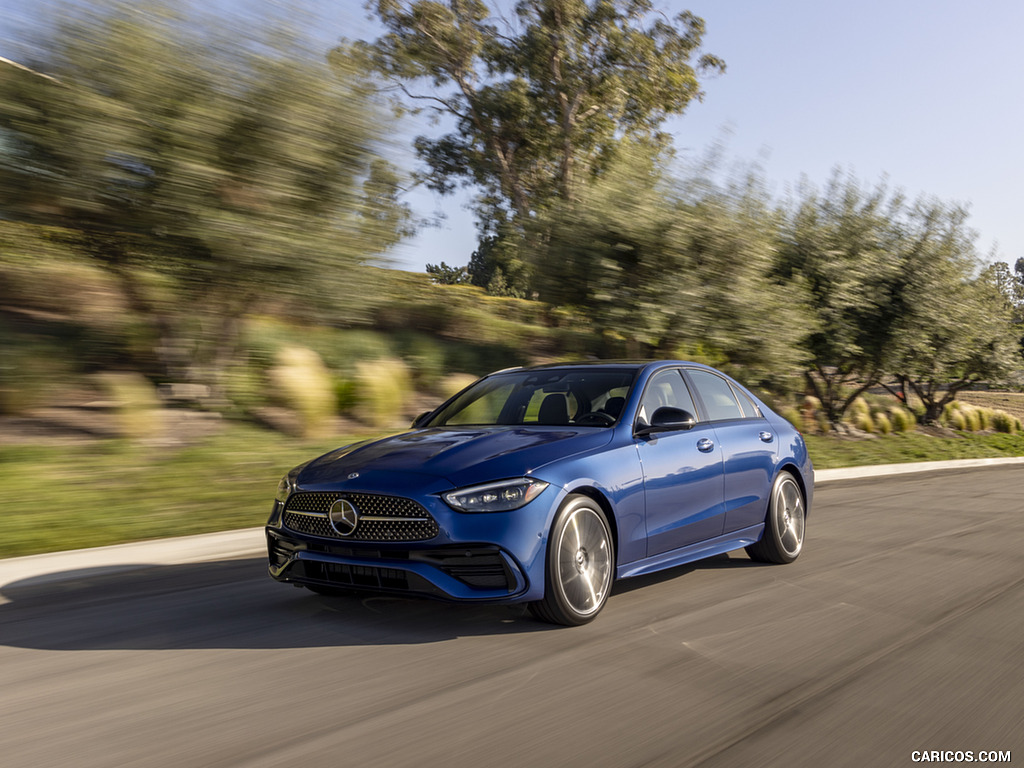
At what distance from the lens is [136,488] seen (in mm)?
9211

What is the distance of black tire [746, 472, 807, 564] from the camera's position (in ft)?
23.8

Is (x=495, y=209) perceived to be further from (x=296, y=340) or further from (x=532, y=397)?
(x=532, y=397)

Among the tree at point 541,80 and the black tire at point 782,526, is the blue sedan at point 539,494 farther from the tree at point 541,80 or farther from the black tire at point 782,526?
the tree at point 541,80

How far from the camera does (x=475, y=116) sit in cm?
3259

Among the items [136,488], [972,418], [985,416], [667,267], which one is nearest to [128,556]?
[136,488]

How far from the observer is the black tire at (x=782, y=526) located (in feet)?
23.8

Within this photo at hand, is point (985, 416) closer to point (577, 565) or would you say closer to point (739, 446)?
point (739, 446)

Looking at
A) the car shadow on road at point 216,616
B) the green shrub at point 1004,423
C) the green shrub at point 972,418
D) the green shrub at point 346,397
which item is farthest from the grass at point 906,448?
the car shadow on road at point 216,616

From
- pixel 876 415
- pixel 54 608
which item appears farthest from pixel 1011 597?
pixel 876 415

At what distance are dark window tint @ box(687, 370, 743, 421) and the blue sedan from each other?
21 mm

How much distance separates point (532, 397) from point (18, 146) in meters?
7.31

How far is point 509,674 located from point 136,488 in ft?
19.3

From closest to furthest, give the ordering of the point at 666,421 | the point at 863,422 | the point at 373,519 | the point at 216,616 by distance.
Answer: the point at 373,519 < the point at 216,616 < the point at 666,421 < the point at 863,422

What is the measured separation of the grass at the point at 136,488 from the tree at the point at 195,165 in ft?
6.70
